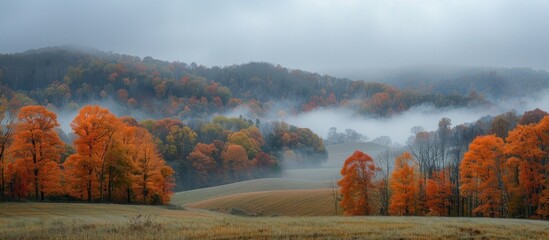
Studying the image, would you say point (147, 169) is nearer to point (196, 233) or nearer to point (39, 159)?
point (39, 159)

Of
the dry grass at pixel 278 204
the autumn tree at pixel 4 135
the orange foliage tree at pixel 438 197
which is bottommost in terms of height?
the dry grass at pixel 278 204

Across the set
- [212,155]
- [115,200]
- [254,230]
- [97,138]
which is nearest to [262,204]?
[115,200]

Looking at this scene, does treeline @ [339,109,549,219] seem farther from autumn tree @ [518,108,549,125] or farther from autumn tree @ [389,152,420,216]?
autumn tree @ [518,108,549,125]

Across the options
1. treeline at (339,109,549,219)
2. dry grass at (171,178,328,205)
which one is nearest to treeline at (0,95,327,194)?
dry grass at (171,178,328,205)

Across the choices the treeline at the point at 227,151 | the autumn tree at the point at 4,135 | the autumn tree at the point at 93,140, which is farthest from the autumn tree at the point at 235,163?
the autumn tree at the point at 4,135

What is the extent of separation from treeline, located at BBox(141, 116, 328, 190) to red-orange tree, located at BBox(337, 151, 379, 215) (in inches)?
3182

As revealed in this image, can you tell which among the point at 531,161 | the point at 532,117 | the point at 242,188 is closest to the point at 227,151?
the point at 242,188

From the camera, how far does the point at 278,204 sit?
7875 cm

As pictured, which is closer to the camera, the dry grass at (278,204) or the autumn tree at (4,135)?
the autumn tree at (4,135)

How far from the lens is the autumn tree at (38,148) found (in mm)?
49656

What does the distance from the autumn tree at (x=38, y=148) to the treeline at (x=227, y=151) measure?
266 feet

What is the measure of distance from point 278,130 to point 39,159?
135 meters

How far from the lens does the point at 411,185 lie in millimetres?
60812

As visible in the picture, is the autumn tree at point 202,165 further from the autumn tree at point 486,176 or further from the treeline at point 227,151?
the autumn tree at point 486,176
